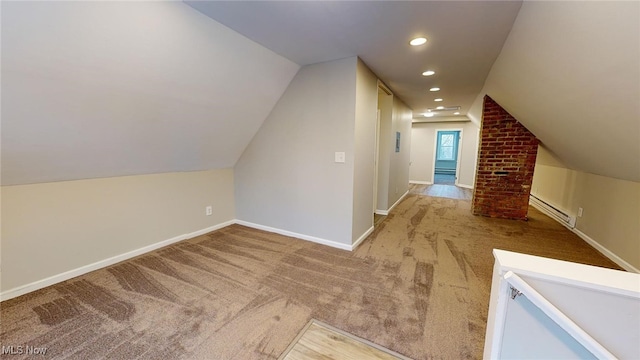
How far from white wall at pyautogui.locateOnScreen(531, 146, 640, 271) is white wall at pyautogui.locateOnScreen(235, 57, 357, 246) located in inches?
116

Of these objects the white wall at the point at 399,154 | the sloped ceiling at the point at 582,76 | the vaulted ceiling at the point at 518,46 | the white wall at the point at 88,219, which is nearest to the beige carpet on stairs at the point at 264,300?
the white wall at the point at 88,219

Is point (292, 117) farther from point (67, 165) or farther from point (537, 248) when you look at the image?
point (537, 248)

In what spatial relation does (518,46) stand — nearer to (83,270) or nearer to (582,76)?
(582,76)

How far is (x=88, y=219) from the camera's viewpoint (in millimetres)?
2434

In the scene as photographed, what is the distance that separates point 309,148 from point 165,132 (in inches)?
63.0

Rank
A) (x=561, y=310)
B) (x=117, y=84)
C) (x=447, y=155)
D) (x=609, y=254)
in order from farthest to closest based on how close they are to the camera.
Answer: (x=447, y=155)
(x=609, y=254)
(x=117, y=84)
(x=561, y=310)

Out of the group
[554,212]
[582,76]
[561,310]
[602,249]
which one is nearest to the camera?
[561,310]

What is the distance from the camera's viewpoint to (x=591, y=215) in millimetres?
3336

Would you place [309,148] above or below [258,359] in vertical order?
above

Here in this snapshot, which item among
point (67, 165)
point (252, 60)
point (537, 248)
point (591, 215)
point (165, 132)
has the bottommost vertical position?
point (537, 248)

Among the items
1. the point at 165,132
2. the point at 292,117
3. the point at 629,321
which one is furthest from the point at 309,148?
the point at 629,321

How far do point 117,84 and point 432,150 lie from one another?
8568 mm

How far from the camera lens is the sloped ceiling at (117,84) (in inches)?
57.7

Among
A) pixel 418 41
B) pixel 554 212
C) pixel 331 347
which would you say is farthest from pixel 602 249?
pixel 331 347
